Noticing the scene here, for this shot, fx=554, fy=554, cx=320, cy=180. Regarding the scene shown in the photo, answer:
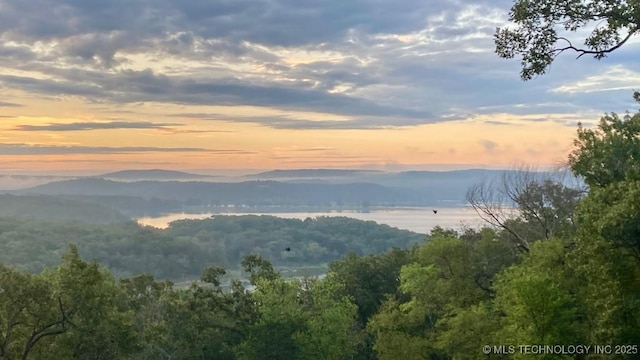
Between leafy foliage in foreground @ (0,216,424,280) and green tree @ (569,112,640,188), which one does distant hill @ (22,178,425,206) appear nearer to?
leafy foliage in foreground @ (0,216,424,280)

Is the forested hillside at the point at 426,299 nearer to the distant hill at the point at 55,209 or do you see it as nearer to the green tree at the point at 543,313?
the green tree at the point at 543,313

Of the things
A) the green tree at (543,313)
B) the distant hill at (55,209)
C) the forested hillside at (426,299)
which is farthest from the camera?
the distant hill at (55,209)

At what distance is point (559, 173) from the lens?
91.2ft

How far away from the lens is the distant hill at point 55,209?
148m

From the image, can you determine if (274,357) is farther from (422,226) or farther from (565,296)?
(422,226)

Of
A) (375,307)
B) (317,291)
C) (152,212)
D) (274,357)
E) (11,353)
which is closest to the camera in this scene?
(11,353)

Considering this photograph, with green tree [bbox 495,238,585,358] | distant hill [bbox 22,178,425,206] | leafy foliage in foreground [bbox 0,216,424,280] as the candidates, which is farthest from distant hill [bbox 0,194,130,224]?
green tree [bbox 495,238,585,358]

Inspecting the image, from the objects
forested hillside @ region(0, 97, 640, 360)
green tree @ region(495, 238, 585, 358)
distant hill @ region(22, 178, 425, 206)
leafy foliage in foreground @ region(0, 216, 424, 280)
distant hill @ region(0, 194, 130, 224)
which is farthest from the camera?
distant hill @ region(22, 178, 425, 206)

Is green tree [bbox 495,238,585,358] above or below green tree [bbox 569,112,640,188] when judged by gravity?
below

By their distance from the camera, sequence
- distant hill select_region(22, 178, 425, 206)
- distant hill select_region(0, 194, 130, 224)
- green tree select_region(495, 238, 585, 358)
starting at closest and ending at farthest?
green tree select_region(495, 238, 585, 358) < distant hill select_region(0, 194, 130, 224) < distant hill select_region(22, 178, 425, 206)

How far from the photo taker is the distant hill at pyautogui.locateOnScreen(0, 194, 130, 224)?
486 ft

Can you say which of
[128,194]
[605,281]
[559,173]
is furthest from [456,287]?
[128,194]

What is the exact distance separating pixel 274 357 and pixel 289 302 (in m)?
3.01

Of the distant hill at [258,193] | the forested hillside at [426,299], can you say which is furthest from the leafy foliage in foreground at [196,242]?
the distant hill at [258,193]
